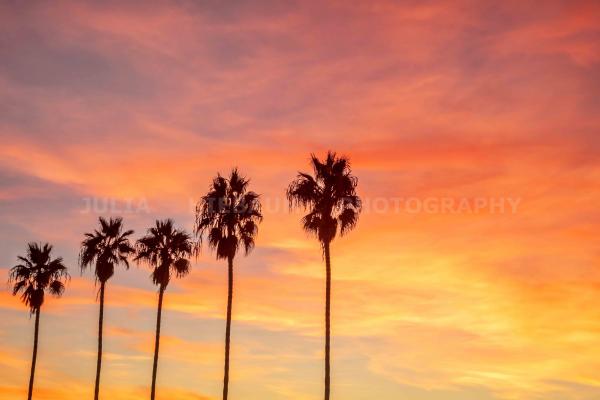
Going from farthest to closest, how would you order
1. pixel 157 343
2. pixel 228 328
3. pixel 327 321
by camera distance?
pixel 157 343
pixel 228 328
pixel 327 321

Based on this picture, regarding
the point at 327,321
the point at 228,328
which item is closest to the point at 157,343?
the point at 228,328

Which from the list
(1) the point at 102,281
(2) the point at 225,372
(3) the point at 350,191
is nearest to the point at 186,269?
(1) the point at 102,281

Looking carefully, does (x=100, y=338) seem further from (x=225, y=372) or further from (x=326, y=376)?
(x=326, y=376)

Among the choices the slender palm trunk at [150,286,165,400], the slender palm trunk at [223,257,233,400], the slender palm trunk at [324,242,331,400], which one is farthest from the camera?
the slender palm trunk at [150,286,165,400]

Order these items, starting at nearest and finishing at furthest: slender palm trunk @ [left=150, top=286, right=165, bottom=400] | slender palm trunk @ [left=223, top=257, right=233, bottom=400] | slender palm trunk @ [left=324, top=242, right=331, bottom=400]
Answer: slender palm trunk @ [left=324, top=242, right=331, bottom=400], slender palm trunk @ [left=223, top=257, right=233, bottom=400], slender palm trunk @ [left=150, top=286, right=165, bottom=400]

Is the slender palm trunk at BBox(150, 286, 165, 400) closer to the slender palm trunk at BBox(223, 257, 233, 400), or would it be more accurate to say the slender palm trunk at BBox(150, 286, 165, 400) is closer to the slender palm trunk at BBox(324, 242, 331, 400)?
the slender palm trunk at BBox(223, 257, 233, 400)

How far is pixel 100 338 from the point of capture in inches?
2950

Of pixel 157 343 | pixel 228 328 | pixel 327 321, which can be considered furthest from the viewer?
pixel 157 343

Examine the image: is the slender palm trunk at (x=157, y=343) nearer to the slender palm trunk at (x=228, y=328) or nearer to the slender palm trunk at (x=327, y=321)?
the slender palm trunk at (x=228, y=328)

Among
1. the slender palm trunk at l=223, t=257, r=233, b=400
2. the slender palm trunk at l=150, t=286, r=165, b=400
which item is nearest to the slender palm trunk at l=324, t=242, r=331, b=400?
the slender palm trunk at l=223, t=257, r=233, b=400

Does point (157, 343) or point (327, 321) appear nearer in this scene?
point (327, 321)

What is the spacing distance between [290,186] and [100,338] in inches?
1067

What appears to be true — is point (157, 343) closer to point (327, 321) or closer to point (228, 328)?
point (228, 328)

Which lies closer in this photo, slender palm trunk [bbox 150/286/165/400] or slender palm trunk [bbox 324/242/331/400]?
slender palm trunk [bbox 324/242/331/400]
